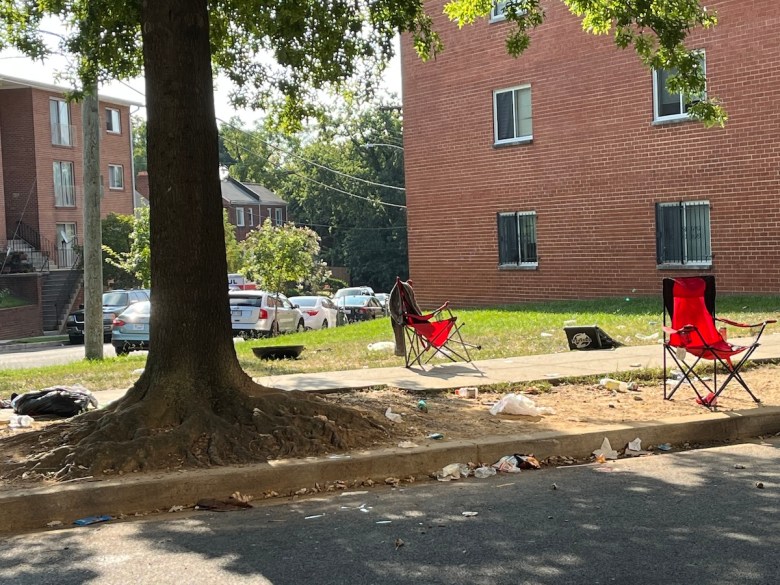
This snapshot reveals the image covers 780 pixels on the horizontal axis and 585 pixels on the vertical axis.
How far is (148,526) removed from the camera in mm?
6281

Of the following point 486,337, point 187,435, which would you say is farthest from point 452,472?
point 486,337

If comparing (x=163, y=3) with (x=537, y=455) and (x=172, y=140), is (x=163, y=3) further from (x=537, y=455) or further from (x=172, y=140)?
(x=537, y=455)

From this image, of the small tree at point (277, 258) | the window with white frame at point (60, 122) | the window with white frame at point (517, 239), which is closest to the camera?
the window with white frame at point (517, 239)

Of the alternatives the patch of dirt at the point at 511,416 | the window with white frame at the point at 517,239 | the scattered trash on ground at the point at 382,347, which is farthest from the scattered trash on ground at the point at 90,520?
the window with white frame at the point at 517,239

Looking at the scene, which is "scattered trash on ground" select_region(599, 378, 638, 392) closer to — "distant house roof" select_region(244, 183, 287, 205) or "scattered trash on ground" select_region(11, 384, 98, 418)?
"scattered trash on ground" select_region(11, 384, 98, 418)

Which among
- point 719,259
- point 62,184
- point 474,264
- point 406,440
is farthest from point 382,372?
point 62,184

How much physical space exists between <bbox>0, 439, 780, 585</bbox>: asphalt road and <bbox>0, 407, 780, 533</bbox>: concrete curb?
21cm

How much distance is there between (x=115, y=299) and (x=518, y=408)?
26562 mm

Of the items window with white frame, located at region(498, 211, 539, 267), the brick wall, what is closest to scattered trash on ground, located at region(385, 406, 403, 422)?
window with white frame, located at region(498, 211, 539, 267)

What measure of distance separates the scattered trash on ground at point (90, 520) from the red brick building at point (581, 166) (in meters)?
16.2

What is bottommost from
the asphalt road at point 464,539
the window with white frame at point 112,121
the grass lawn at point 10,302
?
the asphalt road at point 464,539

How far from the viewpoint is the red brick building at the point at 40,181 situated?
47062mm

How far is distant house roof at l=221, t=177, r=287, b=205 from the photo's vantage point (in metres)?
81.2

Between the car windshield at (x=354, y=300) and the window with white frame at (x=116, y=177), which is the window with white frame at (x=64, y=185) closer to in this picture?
the window with white frame at (x=116, y=177)
